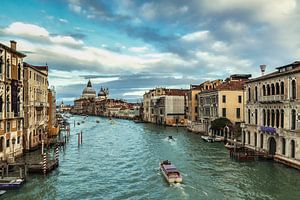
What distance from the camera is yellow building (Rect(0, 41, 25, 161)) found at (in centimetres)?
2584

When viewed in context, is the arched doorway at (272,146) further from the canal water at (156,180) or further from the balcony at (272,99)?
the balcony at (272,99)

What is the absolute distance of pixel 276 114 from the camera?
92.3 feet

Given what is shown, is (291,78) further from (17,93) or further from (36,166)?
(17,93)

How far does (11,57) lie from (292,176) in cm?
2386

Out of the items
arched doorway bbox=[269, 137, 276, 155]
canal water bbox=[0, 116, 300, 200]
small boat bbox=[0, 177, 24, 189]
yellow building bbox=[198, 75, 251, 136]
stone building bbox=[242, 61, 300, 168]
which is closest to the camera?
canal water bbox=[0, 116, 300, 200]

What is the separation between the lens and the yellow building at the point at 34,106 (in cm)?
3336

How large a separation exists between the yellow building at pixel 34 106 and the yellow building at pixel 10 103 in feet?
10.1

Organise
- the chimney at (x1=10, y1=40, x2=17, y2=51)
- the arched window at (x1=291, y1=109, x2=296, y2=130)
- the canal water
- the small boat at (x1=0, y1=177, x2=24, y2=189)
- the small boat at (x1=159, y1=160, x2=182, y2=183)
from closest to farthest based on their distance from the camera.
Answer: the canal water, the small boat at (x1=0, y1=177, x2=24, y2=189), the small boat at (x1=159, y1=160, x2=182, y2=183), the arched window at (x1=291, y1=109, x2=296, y2=130), the chimney at (x1=10, y1=40, x2=17, y2=51)

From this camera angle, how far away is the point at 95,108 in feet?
611

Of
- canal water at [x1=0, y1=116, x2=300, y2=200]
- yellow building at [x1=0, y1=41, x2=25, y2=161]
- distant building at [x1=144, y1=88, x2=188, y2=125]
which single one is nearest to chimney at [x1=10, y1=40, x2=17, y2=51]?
yellow building at [x1=0, y1=41, x2=25, y2=161]

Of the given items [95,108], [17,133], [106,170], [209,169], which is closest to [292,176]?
[209,169]

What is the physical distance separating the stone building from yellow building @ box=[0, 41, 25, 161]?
2150cm

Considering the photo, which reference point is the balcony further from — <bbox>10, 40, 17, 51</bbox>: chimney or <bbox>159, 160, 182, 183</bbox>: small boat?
<bbox>10, 40, 17, 51</bbox>: chimney

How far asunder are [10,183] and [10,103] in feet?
31.4
